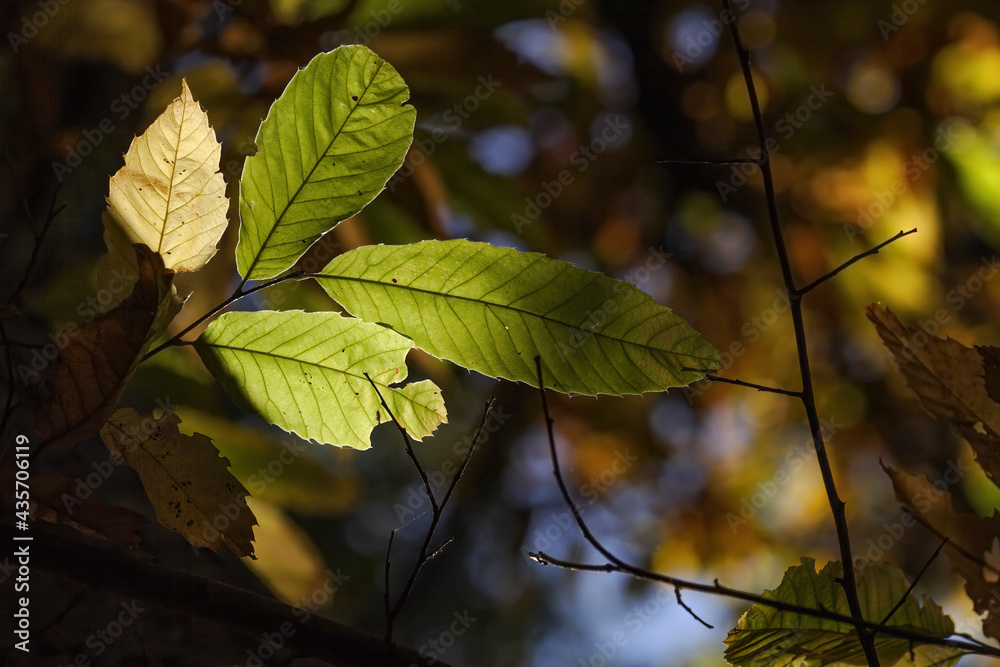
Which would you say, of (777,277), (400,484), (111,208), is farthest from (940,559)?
(111,208)

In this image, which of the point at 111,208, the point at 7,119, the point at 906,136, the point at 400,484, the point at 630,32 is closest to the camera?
the point at 111,208

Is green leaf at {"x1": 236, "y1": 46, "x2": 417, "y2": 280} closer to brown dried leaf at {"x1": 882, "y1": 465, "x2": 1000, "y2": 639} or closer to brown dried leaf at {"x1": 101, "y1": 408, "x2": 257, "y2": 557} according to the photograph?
brown dried leaf at {"x1": 101, "y1": 408, "x2": 257, "y2": 557}

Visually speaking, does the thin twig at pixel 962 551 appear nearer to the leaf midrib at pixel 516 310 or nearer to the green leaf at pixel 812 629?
the green leaf at pixel 812 629

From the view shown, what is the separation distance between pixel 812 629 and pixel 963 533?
0.20 meters

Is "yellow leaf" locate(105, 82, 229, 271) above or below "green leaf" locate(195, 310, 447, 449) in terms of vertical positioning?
above

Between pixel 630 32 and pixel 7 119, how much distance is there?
1349 millimetres

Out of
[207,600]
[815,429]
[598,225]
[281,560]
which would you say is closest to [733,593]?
[815,429]

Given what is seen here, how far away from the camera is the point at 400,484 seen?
296cm

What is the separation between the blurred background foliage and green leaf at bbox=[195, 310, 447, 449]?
0.25m

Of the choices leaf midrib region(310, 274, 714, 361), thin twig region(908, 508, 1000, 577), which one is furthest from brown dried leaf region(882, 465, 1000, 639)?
leaf midrib region(310, 274, 714, 361)

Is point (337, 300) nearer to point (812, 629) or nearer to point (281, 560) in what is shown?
point (812, 629)

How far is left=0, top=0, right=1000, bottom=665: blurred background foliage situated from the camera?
825 mm

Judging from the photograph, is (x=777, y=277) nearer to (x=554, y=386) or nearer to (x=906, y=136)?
(x=906, y=136)

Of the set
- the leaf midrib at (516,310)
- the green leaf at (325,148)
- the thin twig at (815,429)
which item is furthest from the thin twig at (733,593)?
the green leaf at (325,148)
